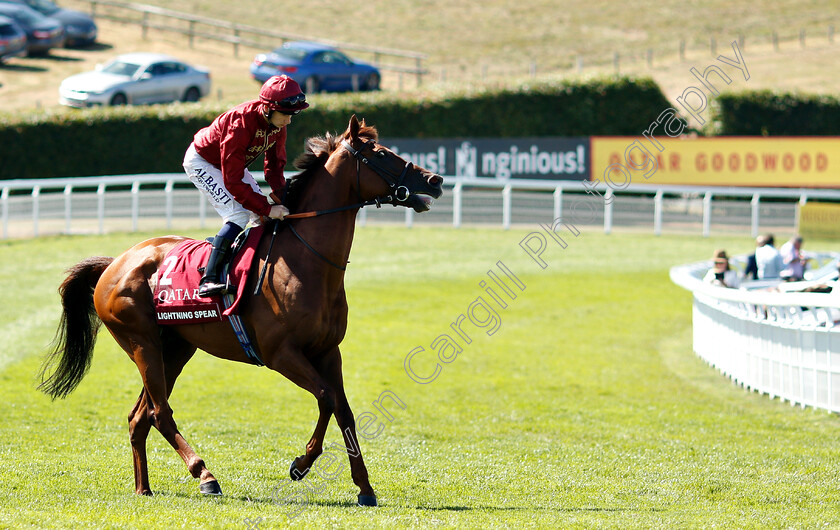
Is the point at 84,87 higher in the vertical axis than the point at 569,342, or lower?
higher

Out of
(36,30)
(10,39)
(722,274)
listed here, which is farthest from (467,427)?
(36,30)

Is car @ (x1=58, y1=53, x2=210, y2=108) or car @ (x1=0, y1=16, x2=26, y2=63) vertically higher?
car @ (x1=0, y1=16, x2=26, y2=63)

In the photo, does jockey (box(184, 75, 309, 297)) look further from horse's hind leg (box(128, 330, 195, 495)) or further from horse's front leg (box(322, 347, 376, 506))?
horse's front leg (box(322, 347, 376, 506))

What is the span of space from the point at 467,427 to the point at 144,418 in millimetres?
3625

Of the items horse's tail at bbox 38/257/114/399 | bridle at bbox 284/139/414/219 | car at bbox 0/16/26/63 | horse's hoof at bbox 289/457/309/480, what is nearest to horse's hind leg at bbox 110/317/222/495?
horse's hoof at bbox 289/457/309/480

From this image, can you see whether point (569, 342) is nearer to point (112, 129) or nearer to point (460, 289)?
point (460, 289)

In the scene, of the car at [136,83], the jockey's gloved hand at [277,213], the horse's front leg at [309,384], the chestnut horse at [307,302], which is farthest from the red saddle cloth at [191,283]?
the car at [136,83]

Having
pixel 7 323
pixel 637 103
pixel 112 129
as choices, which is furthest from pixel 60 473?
pixel 637 103

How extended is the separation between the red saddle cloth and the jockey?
0.34 ft

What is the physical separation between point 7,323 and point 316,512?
9.25m

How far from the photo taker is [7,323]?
523 inches

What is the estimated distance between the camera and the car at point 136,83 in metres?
27.5

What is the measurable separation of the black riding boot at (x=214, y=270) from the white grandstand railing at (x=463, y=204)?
14618 mm

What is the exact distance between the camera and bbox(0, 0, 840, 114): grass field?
3725 cm
